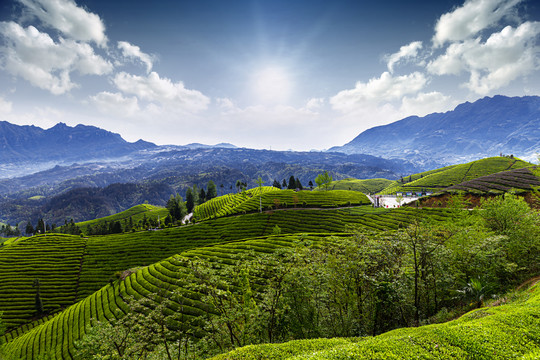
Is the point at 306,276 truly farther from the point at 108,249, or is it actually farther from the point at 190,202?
the point at 190,202

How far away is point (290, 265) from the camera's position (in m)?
18.9

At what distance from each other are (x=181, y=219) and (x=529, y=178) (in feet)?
587

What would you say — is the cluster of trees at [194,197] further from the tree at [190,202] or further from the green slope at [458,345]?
the green slope at [458,345]

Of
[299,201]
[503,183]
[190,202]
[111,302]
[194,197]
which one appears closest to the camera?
[111,302]

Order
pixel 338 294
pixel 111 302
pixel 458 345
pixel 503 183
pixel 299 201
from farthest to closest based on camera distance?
pixel 299 201
pixel 503 183
pixel 111 302
pixel 338 294
pixel 458 345

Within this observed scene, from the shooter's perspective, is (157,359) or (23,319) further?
(23,319)

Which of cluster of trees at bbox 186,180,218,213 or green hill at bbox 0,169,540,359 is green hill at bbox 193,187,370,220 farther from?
cluster of trees at bbox 186,180,218,213

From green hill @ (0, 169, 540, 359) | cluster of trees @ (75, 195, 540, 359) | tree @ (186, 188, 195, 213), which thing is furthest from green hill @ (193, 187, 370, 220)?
cluster of trees @ (75, 195, 540, 359)

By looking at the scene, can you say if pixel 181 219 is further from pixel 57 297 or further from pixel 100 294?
pixel 100 294

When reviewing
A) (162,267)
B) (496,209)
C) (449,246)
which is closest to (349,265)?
(449,246)

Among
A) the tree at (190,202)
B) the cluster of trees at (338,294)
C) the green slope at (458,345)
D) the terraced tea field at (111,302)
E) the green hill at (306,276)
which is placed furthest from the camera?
the tree at (190,202)

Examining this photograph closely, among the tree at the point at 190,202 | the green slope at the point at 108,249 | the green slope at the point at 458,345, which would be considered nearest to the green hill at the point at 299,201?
the green slope at the point at 108,249

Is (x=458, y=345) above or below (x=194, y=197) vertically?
above

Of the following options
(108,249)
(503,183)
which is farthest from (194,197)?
(503,183)
